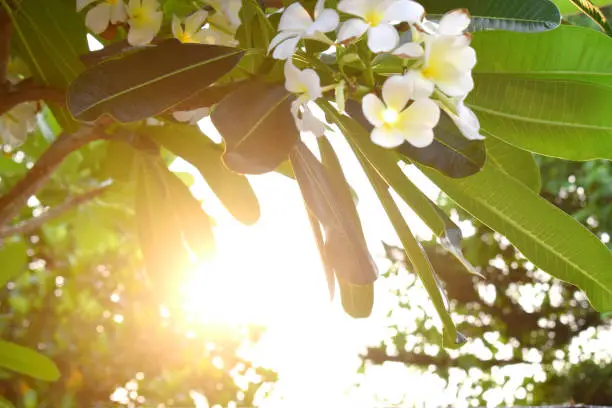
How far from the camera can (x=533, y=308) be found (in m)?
4.49

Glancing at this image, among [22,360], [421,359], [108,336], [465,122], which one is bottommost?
[22,360]

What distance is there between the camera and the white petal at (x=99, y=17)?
2.00 feet

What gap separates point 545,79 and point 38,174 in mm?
551

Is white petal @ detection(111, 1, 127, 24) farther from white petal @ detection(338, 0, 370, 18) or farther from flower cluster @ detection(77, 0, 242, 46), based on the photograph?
white petal @ detection(338, 0, 370, 18)

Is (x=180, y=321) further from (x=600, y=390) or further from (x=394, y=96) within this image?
(x=394, y=96)

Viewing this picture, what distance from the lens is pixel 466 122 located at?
0.48 m

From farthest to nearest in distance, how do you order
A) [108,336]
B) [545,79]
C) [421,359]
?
1. [421,359]
2. [108,336]
3. [545,79]

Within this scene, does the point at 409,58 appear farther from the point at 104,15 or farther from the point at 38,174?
the point at 38,174

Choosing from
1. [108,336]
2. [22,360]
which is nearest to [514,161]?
[22,360]

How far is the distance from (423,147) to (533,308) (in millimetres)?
4246

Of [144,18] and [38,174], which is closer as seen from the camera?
[144,18]

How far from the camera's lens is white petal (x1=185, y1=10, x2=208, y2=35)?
0.59 meters

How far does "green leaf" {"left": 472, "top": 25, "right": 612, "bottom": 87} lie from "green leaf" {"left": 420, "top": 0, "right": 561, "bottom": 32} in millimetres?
19

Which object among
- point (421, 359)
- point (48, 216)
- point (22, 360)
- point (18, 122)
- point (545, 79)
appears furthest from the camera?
point (421, 359)
